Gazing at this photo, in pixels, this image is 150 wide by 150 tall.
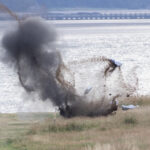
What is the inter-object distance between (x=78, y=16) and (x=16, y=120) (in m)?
146

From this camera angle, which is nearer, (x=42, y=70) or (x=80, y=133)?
(x=80, y=133)

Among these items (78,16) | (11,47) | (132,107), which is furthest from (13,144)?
(78,16)

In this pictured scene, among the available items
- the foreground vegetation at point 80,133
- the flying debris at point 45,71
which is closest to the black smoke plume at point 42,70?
the flying debris at point 45,71

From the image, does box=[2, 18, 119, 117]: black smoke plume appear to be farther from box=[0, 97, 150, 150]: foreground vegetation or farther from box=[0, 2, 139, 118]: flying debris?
box=[0, 97, 150, 150]: foreground vegetation

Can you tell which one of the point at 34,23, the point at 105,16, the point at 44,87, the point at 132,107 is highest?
the point at 34,23

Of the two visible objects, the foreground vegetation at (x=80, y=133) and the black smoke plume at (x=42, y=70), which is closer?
the foreground vegetation at (x=80, y=133)

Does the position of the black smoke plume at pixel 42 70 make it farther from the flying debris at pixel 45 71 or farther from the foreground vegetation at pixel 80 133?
the foreground vegetation at pixel 80 133

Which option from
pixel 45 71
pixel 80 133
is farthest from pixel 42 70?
pixel 80 133

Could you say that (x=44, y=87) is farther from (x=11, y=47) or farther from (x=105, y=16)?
(x=105, y=16)

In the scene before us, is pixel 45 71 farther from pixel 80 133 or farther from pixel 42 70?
pixel 80 133

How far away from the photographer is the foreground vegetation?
2373 centimetres

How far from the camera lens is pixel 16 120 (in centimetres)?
3266

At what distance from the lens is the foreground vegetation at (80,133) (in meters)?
23.7

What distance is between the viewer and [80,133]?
26.6 meters
